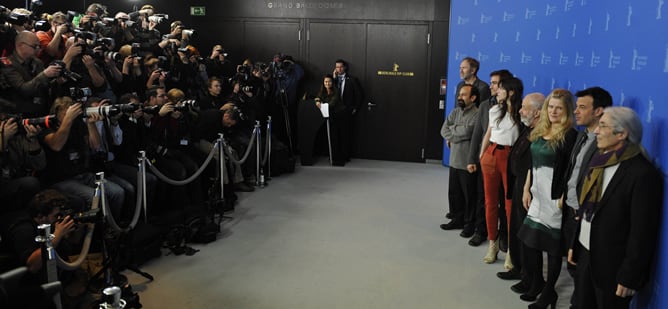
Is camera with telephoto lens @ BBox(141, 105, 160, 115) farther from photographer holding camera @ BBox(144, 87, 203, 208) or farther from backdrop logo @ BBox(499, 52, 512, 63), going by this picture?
backdrop logo @ BBox(499, 52, 512, 63)

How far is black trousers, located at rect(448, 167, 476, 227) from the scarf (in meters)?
2.18

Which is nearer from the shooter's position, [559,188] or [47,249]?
[47,249]

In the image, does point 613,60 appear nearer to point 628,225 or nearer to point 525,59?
point 628,225

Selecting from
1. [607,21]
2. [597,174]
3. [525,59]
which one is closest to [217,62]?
[525,59]

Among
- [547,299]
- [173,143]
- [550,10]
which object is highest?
[550,10]

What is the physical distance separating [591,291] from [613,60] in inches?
57.2

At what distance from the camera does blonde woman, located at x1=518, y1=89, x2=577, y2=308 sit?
12.3 feet

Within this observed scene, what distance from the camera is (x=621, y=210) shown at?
10.0 ft

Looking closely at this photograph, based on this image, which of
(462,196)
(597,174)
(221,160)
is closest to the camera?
(597,174)

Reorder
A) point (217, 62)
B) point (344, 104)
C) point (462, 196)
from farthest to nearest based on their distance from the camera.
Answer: point (344, 104) → point (217, 62) → point (462, 196)

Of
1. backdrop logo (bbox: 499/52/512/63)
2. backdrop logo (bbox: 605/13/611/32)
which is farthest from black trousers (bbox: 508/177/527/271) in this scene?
backdrop logo (bbox: 499/52/512/63)

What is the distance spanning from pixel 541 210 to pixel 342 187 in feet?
13.2

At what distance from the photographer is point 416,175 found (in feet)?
28.2

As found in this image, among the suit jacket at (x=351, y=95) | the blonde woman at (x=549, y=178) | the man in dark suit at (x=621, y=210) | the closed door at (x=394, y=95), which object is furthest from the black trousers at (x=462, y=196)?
the closed door at (x=394, y=95)
